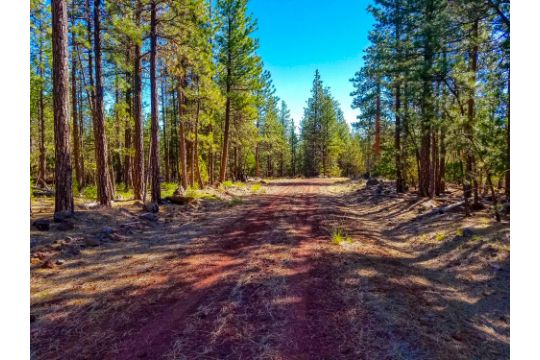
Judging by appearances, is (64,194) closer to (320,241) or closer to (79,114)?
(320,241)

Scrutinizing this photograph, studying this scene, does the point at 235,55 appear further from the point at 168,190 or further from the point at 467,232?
the point at 467,232

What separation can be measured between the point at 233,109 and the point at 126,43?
1134cm

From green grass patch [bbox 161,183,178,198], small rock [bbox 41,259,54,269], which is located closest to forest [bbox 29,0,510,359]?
small rock [bbox 41,259,54,269]

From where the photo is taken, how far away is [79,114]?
20.9 m

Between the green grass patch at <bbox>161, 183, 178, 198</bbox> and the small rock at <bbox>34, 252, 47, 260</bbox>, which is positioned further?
the green grass patch at <bbox>161, 183, 178, 198</bbox>

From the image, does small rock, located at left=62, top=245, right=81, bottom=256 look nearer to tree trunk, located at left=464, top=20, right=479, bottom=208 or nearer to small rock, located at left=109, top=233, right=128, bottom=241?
small rock, located at left=109, top=233, right=128, bottom=241

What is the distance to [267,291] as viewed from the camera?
15.0 feet

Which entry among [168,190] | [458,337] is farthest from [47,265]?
[168,190]

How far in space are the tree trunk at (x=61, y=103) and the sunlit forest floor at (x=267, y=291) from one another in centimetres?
102

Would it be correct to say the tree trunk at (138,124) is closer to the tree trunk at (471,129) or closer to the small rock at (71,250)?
the small rock at (71,250)

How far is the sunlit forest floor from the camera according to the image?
3.35 meters

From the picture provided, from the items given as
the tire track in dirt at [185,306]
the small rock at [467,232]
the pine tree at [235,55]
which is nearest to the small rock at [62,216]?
the tire track in dirt at [185,306]

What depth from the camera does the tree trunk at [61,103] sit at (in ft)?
27.3

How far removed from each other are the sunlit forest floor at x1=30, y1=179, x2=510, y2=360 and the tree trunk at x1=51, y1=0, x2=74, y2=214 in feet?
3.33
